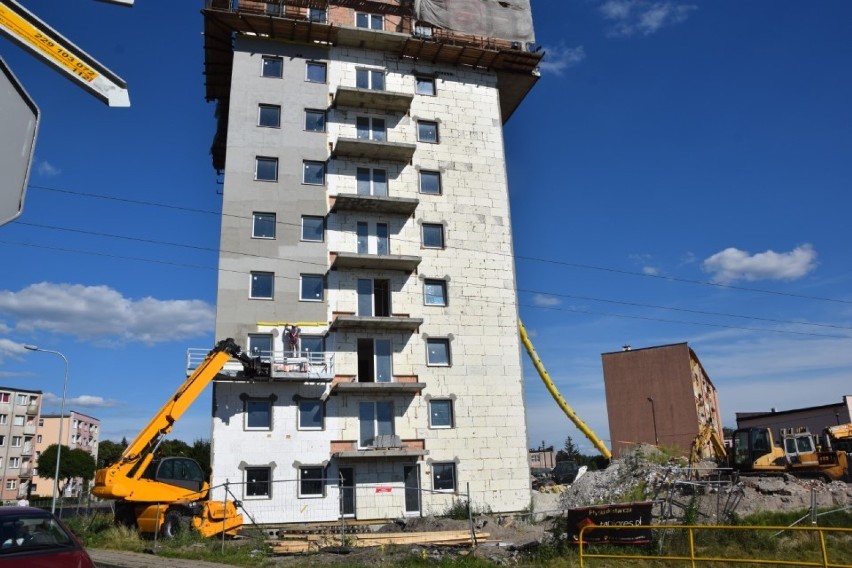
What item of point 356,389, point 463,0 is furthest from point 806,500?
point 463,0

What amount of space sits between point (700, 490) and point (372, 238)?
1883 cm

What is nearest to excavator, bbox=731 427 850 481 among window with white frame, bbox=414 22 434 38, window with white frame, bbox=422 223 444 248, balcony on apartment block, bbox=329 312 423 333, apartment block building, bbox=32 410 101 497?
balcony on apartment block, bbox=329 312 423 333

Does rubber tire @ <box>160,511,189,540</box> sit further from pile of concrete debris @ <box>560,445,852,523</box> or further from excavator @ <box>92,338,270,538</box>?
pile of concrete debris @ <box>560,445,852,523</box>

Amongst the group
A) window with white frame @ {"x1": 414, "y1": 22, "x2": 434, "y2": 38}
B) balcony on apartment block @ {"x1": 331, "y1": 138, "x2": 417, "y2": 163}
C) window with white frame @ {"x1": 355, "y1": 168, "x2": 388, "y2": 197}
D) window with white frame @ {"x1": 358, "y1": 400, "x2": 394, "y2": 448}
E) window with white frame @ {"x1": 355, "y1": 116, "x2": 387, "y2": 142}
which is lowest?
window with white frame @ {"x1": 358, "y1": 400, "x2": 394, "y2": 448}

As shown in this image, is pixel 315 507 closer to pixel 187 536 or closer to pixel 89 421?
pixel 187 536

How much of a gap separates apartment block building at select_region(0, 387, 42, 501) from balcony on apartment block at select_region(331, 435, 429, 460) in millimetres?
79505

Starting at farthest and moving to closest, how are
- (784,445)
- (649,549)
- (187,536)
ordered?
(784,445) → (187,536) → (649,549)

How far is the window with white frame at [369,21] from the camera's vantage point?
3775cm

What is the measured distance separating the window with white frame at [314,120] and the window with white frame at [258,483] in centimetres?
1711

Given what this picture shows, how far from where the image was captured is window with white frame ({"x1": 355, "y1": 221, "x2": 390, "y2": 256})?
33.1 m

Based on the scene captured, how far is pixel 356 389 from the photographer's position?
99.1 feet

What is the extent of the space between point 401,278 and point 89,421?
117m

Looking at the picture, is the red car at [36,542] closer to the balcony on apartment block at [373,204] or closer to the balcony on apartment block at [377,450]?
the balcony on apartment block at [377,450]

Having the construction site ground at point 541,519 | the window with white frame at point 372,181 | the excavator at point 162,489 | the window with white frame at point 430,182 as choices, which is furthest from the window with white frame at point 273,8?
the construction site ground at point 541,519
